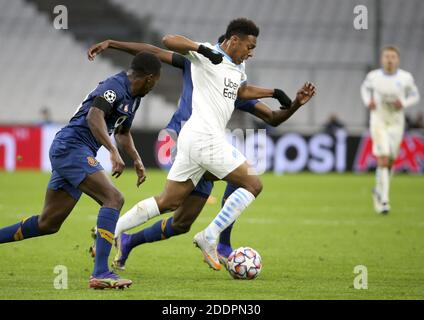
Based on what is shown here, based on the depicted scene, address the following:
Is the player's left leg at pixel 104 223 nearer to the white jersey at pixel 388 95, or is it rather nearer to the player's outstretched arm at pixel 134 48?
the player's outstretched arm at pixel 134 48

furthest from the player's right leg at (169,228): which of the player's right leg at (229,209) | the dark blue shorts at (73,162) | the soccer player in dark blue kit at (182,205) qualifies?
the dark blue shorts at (73,162)

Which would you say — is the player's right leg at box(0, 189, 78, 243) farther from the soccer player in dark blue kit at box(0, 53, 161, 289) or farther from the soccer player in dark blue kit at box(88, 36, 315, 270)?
the soccer player in dark blue kit at box(88, 36, 315, 270)

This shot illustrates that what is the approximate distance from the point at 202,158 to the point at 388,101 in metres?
8.35

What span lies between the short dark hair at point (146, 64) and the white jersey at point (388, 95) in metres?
8.67

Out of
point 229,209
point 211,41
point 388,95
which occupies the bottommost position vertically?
point 229,209

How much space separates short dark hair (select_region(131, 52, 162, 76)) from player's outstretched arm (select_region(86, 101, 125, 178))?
0.47m

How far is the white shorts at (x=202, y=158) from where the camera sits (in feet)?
27.1

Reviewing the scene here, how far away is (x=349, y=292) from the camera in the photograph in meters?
7.46

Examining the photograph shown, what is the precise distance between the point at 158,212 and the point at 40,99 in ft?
65.0

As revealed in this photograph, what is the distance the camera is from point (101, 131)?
7449mm

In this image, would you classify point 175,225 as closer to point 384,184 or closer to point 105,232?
point 105,232

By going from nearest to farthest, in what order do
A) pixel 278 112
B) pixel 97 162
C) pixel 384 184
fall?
pixel 97 162
pixel 278 112
pixel 384 184

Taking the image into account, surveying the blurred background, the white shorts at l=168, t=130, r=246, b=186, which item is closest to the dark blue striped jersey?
the white shorts at l=168, t=130, r=246, b=186

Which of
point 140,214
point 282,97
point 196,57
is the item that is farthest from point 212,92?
point 140,214
